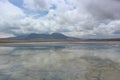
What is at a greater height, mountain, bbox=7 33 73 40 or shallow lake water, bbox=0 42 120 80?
mountain, bbox=7 33 73 40

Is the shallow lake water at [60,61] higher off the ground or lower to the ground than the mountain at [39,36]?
lower

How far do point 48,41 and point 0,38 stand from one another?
0.65 m

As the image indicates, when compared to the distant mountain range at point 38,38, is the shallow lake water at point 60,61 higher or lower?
lower

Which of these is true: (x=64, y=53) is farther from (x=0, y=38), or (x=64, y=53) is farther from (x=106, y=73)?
(x=0, y=38)

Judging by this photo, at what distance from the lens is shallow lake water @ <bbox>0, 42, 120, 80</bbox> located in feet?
11.1

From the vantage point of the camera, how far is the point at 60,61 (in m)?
3.43

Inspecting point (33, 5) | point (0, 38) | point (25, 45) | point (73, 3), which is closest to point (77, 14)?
point (73, 3)

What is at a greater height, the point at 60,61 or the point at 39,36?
the point at 39,36

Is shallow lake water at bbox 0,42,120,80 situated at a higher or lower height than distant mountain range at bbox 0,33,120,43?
lower

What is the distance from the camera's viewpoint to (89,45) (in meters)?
3.45

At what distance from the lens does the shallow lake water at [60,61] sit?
339 centimetres

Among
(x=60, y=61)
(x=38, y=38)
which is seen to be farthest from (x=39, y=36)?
(x=60, y=61)

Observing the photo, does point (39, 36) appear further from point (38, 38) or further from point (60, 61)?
point (60, 61)

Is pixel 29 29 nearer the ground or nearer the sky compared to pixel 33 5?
nearer the ground
